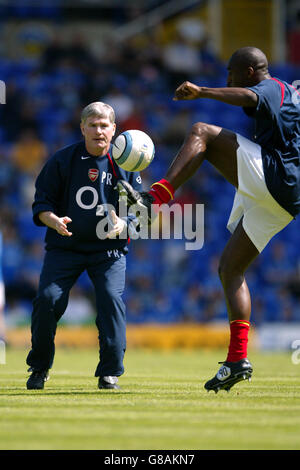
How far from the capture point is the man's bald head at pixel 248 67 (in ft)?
18.9

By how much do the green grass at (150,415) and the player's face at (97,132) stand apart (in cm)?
183

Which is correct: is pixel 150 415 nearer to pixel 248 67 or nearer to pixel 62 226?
pixel 62 226

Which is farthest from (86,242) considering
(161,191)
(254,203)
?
(254,203)

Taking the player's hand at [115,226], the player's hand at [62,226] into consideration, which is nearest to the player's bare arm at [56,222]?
the player's hand at [62,226]

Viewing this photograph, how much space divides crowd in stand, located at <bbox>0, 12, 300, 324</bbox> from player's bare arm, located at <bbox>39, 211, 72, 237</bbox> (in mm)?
9110

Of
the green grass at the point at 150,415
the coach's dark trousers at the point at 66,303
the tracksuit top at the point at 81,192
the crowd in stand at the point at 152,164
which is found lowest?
the green grass at the point at 150,415

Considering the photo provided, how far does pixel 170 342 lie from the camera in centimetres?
1520

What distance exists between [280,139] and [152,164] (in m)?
12.8

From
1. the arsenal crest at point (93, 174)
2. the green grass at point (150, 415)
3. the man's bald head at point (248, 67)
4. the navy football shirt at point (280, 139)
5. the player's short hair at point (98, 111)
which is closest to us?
the green grass at point (150, 415)

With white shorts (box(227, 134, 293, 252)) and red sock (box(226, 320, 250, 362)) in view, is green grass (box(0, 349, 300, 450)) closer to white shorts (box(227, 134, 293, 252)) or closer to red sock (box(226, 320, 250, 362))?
red sock (box(226, 320, 250, 362))

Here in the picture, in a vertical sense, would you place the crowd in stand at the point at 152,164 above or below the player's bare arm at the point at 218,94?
above

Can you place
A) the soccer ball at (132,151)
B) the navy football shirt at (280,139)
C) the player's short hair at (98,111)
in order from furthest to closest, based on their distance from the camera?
the player's short hair at (98,111), the soccer ball at (132,151), the navy football shirt at (280,139)

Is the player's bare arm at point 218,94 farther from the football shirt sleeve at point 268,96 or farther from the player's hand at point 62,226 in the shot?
the player's hand at point 62,226
